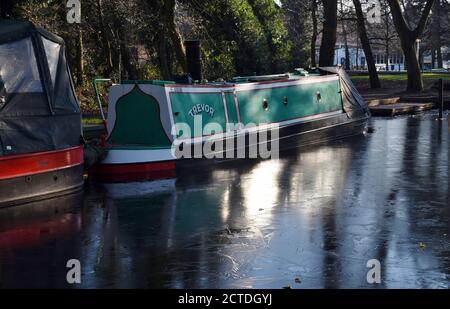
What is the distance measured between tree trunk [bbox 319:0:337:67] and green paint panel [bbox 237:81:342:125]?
731 centimetres

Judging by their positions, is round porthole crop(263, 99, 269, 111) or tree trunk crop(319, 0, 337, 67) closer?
round porthole crop(263, 99, 269, 111)

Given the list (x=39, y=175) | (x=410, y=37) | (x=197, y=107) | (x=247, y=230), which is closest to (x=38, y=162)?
(x=39, y=175)

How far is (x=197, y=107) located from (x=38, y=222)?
5.57 m

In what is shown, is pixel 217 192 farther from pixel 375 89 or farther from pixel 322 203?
pixel 375 89

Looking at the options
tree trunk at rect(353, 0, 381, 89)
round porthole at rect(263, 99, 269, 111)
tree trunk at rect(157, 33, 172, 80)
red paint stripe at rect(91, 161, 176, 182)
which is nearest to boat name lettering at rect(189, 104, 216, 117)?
red paint stripe at rect(91, 161, 176, 182)

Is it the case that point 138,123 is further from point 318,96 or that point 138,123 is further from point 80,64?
point 80,64

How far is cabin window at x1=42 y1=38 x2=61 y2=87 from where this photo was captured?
12500 mm

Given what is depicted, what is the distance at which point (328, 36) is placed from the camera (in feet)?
91.7

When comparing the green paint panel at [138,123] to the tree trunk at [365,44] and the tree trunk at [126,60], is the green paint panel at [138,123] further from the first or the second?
the tree trunk at [365,44]

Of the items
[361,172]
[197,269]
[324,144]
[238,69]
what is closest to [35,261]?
[197,269]

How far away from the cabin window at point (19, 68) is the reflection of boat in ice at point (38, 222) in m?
1.84

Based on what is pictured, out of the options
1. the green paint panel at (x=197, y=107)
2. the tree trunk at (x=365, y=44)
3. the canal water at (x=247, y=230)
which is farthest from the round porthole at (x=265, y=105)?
the tree trunk at (x=365, y=44)

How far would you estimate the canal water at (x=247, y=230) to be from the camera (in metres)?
8.02

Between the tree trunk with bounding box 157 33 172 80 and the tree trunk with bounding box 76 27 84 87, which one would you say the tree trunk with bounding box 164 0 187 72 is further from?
the tree trunk with bounding box 76 27 84 87
